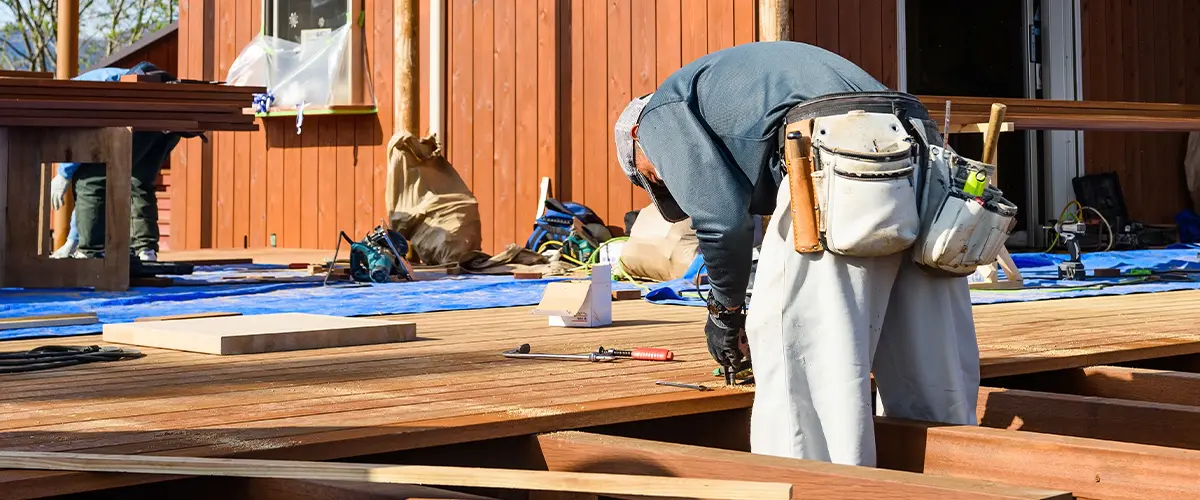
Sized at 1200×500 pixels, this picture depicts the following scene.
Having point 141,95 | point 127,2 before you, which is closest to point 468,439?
point 141,95

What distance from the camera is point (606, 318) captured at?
455 cm

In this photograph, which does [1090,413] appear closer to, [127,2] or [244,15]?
[244,15]

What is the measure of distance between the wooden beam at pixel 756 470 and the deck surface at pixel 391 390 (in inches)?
5.4

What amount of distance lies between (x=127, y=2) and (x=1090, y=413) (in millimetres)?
26182

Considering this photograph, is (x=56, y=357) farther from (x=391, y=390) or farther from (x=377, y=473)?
(x=377, y=473)

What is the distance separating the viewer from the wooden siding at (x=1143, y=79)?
1013 cm

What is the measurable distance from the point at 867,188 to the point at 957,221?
0.57ft

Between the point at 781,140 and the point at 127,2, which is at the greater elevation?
the point at 127,2

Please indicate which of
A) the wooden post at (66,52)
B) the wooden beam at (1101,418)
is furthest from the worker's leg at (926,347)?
the wooden post at (66,52)

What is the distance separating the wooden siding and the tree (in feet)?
62.3

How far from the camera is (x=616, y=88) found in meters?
9.29

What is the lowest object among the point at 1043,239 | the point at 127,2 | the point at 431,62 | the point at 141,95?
the point at 1043,239

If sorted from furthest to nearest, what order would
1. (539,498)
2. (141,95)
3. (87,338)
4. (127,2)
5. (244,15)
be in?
(127,2) < (244,15) < (141,95) < (87,338) < (539,498)

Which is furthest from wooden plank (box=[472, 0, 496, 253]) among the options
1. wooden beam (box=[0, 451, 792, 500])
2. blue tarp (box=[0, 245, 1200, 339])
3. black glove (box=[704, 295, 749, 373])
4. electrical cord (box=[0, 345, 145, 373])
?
wooden beam (box=[0, 451, 792, 500])
